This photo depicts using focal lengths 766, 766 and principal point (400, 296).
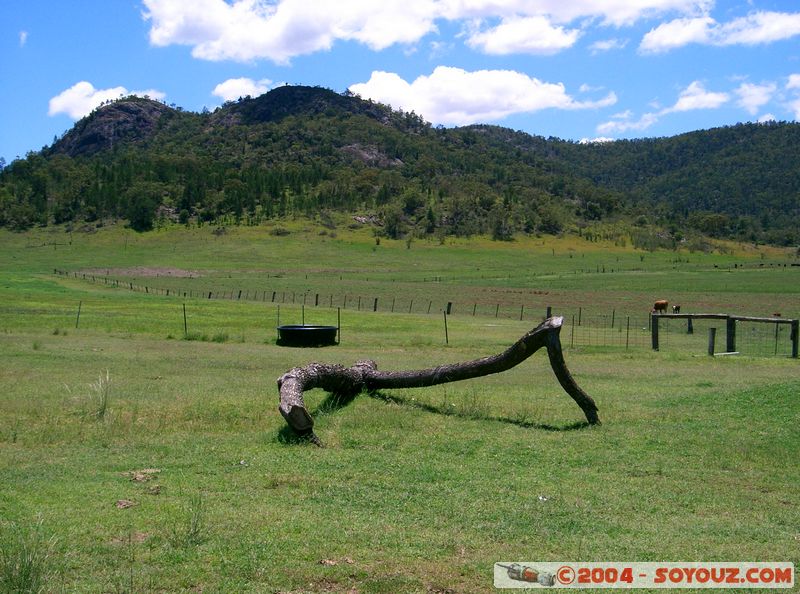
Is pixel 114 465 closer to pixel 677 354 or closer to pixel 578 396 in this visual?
pixel 578 396

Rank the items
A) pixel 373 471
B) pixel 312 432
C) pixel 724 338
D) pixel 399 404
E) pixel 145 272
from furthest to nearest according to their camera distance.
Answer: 1. pixel 145 272
2. pixel 724 338
3. pixel 399 404
4. pixel 312 432
5. pixel 373 471

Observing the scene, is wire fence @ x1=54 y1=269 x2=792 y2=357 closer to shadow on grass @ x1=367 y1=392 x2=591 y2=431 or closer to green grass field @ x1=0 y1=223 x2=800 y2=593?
green grass field @ x1=0 y1=223 x2=800 y2=593

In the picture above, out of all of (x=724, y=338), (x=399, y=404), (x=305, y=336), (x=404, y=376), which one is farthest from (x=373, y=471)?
(x=724, y=338)

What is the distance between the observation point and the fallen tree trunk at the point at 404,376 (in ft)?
42.6

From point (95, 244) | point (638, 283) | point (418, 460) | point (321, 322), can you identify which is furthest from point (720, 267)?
point (418, 460)

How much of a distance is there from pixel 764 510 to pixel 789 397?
695cm

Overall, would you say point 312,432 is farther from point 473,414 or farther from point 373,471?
point 473,414

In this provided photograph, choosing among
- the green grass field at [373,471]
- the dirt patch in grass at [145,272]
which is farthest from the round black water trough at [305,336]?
the dirt patch in grass at [145,272]

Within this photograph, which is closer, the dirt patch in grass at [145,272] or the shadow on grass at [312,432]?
the shadow on grass at [312,432]

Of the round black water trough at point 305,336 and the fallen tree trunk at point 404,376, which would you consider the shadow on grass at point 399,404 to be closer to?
the fallen tree trunk at point 404,376

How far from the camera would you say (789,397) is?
50.5ft

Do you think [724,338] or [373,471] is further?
[724,338]

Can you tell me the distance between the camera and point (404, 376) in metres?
16.9

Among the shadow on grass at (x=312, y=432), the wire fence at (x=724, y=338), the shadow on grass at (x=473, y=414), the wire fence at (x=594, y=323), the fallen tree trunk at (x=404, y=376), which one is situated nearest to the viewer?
the shadow on grass at (x=312, y=432)
